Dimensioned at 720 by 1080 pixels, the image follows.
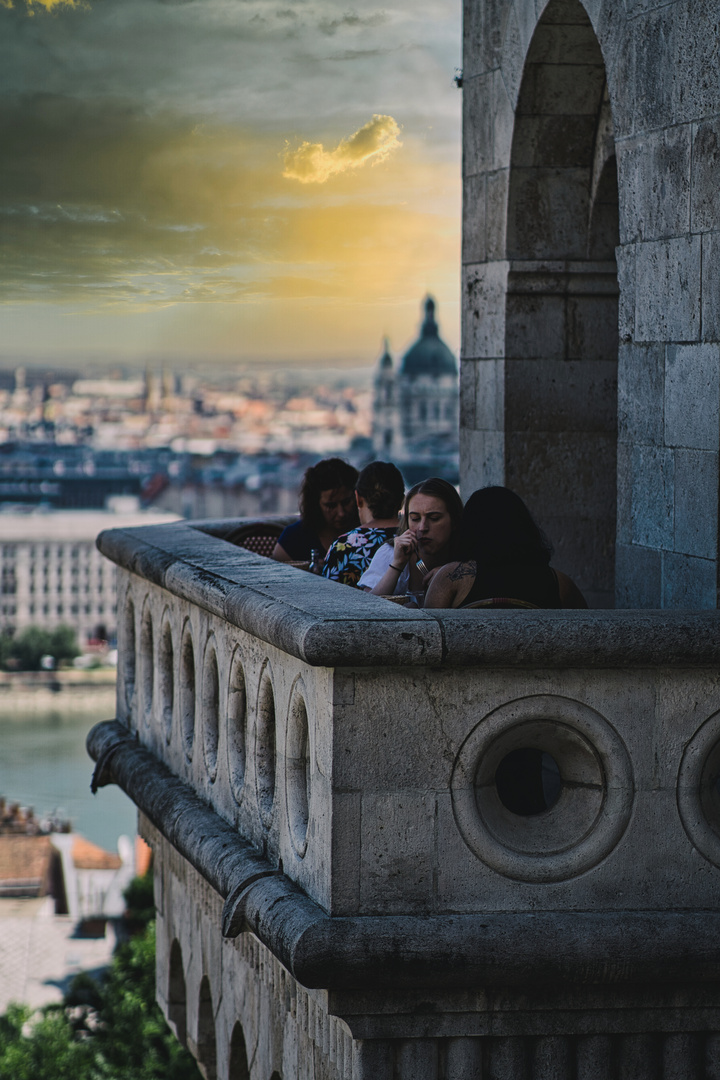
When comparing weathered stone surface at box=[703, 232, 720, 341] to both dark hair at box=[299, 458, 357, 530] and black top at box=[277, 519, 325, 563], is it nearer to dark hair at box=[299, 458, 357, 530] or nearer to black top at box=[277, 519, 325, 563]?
dark hair at box=[299, 458, 357, 530]

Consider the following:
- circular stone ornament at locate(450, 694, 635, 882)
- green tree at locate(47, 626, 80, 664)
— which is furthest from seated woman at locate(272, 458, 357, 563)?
green tree at locate(47, 626, 80, 664)

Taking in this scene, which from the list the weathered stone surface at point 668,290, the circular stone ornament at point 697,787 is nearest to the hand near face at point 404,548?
the weathered stone surface at point 668,290

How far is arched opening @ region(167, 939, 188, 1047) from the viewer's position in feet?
20.8

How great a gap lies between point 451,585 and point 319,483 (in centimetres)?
189

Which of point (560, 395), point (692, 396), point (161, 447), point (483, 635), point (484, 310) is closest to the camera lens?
point (483, 635)

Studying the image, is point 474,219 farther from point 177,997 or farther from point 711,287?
point 177,997

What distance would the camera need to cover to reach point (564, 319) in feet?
21.3

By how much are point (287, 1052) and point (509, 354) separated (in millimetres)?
2991

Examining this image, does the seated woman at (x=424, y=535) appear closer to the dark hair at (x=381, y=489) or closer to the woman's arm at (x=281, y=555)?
the dark hair at (x=381, y=489)

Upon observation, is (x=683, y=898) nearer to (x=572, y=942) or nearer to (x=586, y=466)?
(x=572, y=942)

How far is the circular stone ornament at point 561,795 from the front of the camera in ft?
12.1

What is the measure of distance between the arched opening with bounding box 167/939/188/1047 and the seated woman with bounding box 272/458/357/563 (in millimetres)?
1499

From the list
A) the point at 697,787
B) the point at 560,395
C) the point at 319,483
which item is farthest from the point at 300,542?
the point at 697,787

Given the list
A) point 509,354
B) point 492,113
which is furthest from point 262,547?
point 492,113
